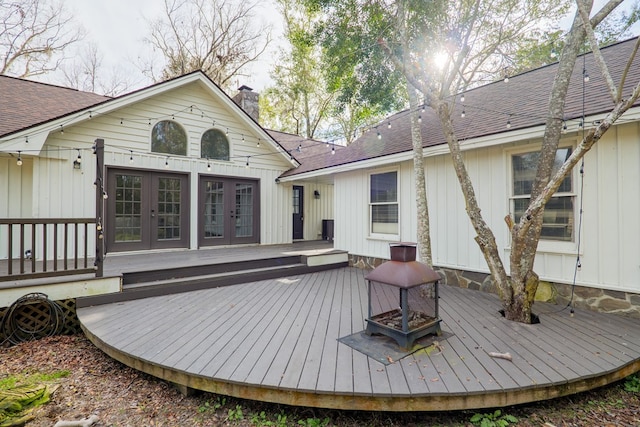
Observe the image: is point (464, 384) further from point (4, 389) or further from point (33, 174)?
point (33, 174)

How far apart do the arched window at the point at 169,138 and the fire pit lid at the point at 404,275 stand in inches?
247

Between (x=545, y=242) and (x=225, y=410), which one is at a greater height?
(x=545, y=242)

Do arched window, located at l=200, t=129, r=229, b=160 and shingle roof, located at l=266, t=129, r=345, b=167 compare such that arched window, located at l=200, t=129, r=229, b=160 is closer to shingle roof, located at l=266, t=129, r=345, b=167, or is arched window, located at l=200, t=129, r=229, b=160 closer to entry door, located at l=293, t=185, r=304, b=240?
shingle roof, located at l=266, t=129, r=345, b=167

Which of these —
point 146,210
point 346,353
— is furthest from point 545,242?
point 146,210

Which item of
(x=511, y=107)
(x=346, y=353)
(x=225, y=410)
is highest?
(x=511, y=107)

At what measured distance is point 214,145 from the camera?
26.1 ft

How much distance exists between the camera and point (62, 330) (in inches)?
152

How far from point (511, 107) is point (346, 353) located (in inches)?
194

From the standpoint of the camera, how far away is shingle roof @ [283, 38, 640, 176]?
4.23 metres

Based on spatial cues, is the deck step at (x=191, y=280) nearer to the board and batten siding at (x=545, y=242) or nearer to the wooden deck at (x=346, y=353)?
the wooden deck at (x=346, y=353)

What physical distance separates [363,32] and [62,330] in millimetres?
6612

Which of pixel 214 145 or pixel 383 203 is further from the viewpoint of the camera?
pixel 214 145

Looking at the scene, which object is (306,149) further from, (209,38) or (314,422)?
(314,422)

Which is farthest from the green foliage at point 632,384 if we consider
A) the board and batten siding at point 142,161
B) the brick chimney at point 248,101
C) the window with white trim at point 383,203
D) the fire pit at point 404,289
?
the brick chimney at point 248,101
